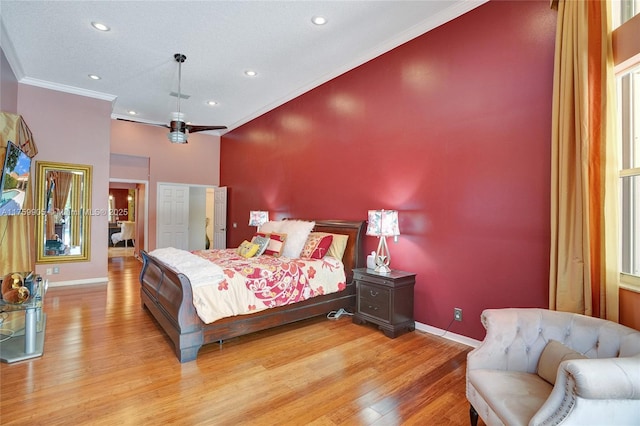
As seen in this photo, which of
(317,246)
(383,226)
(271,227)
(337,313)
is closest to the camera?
(383,226)

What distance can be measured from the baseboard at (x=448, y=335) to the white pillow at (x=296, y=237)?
5.87ft

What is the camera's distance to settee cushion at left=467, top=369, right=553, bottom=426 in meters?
1.42

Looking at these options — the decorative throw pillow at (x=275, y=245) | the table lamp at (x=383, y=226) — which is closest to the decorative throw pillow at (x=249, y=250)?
the decorative throw pillow at (x=275, y=245)

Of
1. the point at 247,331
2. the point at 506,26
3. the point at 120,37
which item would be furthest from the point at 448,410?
the point at 120,37

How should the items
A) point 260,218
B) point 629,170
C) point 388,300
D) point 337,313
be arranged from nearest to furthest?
point 629,170
point 388,300
point 337,313
point 260,218

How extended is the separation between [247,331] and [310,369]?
86 cm

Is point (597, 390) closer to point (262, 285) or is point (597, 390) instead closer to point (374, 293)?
point (374, 293)

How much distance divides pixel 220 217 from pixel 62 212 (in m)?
3.16

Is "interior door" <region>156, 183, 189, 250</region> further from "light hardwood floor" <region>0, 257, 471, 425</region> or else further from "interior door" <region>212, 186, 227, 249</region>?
"light hardwood floor" <region>0, 257, 471, 425</region>

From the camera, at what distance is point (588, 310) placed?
6.85 ft

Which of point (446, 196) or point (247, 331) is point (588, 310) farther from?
point (247, 331)

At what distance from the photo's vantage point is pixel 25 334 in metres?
2.81

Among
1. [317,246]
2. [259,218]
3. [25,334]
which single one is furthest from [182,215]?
[25,334]

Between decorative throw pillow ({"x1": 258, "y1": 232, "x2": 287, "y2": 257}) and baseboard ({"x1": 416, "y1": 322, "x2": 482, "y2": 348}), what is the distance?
1.99 meters
